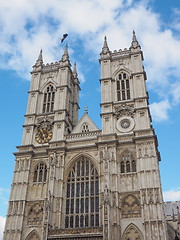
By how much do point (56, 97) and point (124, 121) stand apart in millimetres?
10176

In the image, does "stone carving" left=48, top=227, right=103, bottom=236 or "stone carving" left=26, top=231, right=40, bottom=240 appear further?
"stone carving" left=26, top=231, right=40, bottom=240

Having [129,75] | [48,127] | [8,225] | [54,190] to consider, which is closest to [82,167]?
[54,190]

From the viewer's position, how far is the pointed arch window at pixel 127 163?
107 feet

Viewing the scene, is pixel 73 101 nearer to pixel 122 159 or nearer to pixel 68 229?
pixel 122 159

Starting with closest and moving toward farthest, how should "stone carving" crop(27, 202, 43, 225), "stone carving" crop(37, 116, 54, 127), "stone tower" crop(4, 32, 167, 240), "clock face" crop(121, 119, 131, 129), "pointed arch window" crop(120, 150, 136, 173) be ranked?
1. "stone tower" crop(4, 32, 167, 240)
2. "stone carving" crop(27, 202, 43, 225)
3. "pointed arch window" crop(120, 150, 136, 173)
4. "clock face" crop(121, 119, 131, 129)
5. "stone carving" crop(37, 116, 54, 127)

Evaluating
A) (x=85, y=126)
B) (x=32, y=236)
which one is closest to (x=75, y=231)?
(x=32, y=236)

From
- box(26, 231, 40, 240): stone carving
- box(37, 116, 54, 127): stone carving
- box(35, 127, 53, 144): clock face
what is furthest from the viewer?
box(37, 116, 54, 127): stone carving

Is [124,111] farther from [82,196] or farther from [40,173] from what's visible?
[40,173]

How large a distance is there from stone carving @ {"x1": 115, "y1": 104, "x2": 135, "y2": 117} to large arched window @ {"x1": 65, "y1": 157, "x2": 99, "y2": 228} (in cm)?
696

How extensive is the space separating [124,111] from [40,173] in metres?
12.6

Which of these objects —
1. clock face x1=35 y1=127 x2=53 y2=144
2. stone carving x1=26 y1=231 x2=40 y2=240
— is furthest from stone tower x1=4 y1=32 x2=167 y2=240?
stone carving x1=26 y1=231 x2=40 y2=240

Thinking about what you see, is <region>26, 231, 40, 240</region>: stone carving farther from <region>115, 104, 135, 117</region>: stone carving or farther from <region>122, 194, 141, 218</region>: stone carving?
<region>115, 104, 135, 117</region>: stone carving

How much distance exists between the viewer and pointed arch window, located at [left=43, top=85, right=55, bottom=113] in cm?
4022

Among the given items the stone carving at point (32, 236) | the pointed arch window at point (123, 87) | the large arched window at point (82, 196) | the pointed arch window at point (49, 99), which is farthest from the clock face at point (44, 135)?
the stone carving at point (32, 236)
